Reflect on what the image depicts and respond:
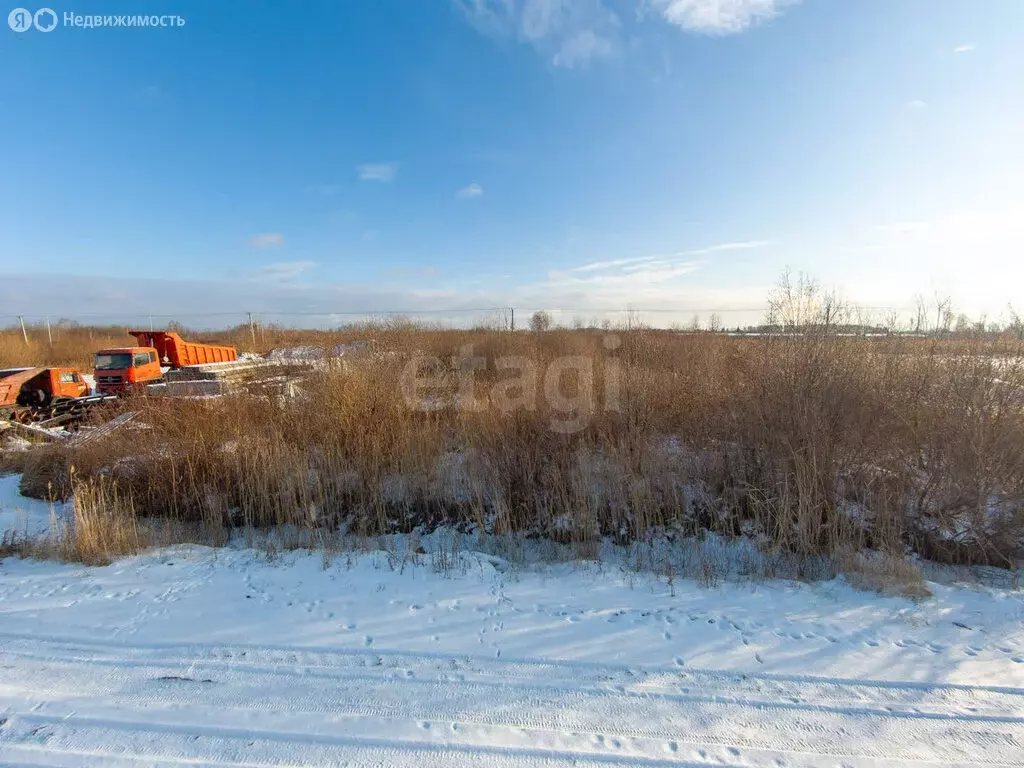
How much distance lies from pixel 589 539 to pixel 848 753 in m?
3.05

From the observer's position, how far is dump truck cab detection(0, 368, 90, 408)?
9.94 m

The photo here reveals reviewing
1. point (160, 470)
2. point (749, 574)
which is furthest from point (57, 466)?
point (749, 574)

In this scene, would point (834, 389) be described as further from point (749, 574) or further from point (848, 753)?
point (848, 753)

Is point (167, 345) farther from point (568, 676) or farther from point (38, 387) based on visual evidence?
point (568, 676)

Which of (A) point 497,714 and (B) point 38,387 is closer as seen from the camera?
(A) point 497,714

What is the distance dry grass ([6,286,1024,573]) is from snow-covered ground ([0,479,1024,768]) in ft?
3.28

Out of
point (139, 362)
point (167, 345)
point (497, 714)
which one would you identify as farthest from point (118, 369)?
point (497, 714)

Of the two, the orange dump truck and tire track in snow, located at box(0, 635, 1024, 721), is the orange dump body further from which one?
tire track in snow, located at box(0, 635, 1024, 721)

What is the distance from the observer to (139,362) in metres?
11.5

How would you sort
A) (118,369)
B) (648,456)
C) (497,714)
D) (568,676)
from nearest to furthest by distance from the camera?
(497,714), (568,676), (648,456), (118,369)

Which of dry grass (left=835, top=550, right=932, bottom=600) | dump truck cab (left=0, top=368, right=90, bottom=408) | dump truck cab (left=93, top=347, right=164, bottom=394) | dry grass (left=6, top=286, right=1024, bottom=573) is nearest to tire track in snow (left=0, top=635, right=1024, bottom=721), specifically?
dry grass (left=835, top=550, right=932, bottom=600)

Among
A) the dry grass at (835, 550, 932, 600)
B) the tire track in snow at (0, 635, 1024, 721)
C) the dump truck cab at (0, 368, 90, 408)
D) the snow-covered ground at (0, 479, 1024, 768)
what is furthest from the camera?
the dump truck cab at (0, 368, 90, 408)

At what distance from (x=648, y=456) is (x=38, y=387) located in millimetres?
15738

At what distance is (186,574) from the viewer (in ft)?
12.2
